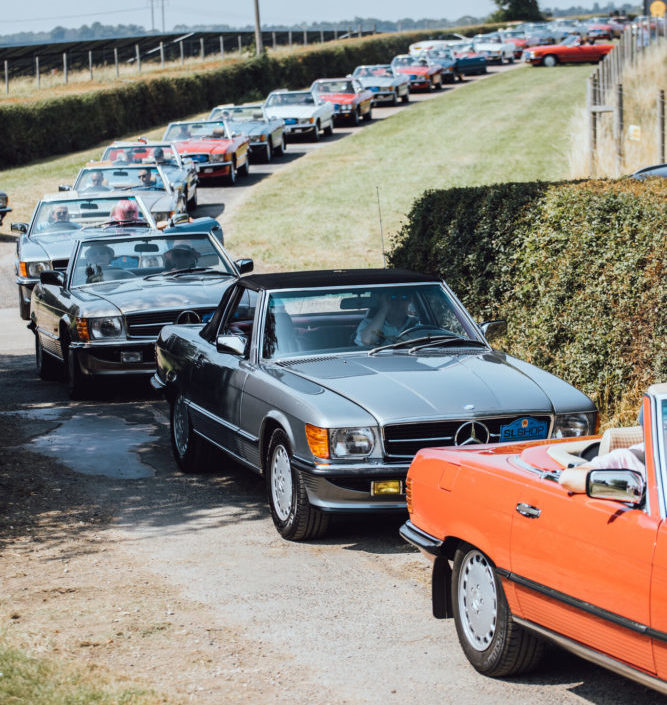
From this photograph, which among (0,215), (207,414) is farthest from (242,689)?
(0,215)

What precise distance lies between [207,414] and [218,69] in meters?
45.3

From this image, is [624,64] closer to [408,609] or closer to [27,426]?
[27,426]

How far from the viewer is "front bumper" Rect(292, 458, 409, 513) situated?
721 cm

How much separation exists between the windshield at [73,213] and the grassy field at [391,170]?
224 inches

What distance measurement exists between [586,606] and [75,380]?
877 cm

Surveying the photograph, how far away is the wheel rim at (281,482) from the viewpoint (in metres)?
7.67

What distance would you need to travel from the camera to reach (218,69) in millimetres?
52594

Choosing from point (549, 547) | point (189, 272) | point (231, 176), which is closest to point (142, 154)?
point (231, 176)

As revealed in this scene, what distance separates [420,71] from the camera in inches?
2148

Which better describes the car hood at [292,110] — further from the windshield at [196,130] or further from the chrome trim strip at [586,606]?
the chrome trim strip at [586,606]

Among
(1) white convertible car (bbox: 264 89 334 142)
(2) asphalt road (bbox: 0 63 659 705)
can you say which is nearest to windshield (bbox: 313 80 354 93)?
(1) white convertible car (bbox: 264 89 334 142)

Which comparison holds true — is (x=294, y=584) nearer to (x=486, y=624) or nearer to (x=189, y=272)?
(x=486, y=624)

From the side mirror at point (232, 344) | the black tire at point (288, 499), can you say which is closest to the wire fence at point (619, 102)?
the side mirror at point (232, 344)

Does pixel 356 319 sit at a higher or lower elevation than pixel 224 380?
higher
